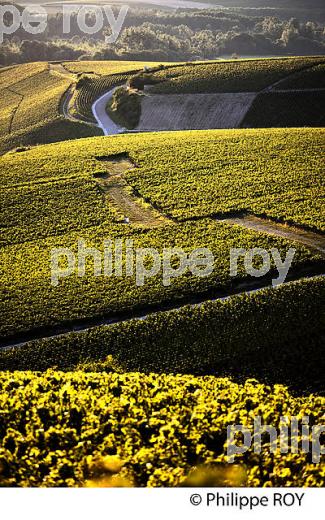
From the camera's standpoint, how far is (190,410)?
1953cm

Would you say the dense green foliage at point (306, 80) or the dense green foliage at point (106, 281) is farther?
the dense green foliage at point (306, 80)

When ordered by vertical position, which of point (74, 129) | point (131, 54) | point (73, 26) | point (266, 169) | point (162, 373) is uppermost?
point (73, 26)

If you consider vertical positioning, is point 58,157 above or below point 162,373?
above

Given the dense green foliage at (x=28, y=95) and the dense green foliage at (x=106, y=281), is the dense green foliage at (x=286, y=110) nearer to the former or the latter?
the dense green foliage at (x=28, y=95)

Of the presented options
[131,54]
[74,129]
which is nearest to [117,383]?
[74,129]

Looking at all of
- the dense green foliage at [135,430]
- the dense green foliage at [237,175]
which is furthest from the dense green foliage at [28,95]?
the dense green foliage at [135,430]

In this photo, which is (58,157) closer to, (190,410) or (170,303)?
(170,303)

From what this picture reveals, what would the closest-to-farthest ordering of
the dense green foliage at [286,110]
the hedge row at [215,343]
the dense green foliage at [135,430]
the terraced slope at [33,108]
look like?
the dense green foliage at [135,430]
the hedge row at [215,343]
the dense green foliage at [286,110]
the terraced slope at [33,108]

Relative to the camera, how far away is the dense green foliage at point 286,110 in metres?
71.3

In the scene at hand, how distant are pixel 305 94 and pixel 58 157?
121 ft

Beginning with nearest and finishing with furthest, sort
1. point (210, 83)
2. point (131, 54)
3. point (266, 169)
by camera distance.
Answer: point (266, 169), point (210, 83), point (131, 54)

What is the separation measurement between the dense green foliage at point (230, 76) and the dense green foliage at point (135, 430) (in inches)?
2585

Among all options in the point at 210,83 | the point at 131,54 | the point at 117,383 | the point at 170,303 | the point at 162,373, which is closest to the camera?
the point at 117,383

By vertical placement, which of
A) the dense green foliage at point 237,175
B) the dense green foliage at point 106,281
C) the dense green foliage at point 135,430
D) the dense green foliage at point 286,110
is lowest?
the dense green foliage at point 135,430
